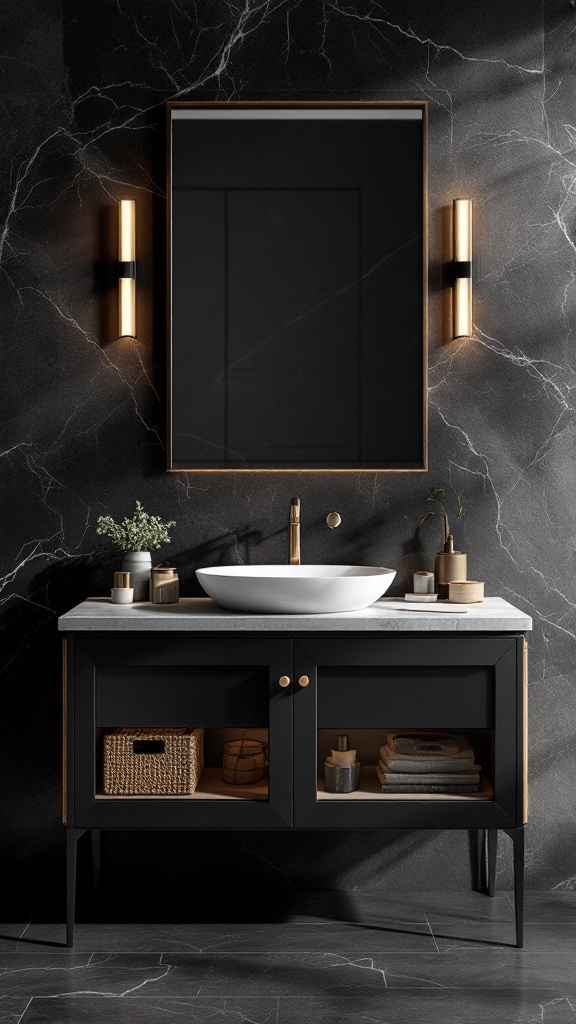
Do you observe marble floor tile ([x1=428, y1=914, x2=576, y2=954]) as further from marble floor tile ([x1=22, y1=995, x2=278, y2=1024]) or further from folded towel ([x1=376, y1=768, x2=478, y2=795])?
marble floor tile ([x1=22, y1=995, x2=278, y2=1024])

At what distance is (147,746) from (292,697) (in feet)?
1.35

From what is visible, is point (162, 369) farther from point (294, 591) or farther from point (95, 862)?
point (95, 862)

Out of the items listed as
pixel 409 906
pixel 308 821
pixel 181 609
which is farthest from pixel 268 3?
pixel 409 906

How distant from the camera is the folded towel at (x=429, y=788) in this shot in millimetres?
2383

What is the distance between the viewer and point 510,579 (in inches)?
109

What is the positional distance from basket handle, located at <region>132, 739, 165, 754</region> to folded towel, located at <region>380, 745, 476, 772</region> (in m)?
0.59

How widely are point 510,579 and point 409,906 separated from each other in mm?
977

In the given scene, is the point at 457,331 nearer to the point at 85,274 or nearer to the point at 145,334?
the point at 145,334

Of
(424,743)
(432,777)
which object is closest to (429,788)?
(432,777)

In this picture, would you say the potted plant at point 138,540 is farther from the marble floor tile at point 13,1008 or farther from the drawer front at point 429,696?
the marble floor tile at point 13,1008

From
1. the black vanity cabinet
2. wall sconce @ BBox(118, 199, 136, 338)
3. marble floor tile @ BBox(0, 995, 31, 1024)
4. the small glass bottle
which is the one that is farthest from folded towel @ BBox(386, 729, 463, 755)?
wall sconce @ BBox(118, 199, 136, 338)

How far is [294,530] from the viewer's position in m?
2.69

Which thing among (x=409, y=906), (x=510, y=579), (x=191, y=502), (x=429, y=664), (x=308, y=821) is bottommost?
(x=409, y=906)

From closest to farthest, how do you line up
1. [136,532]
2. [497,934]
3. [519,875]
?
1. [519,875]
2. [497,934]
3. [136,532]
